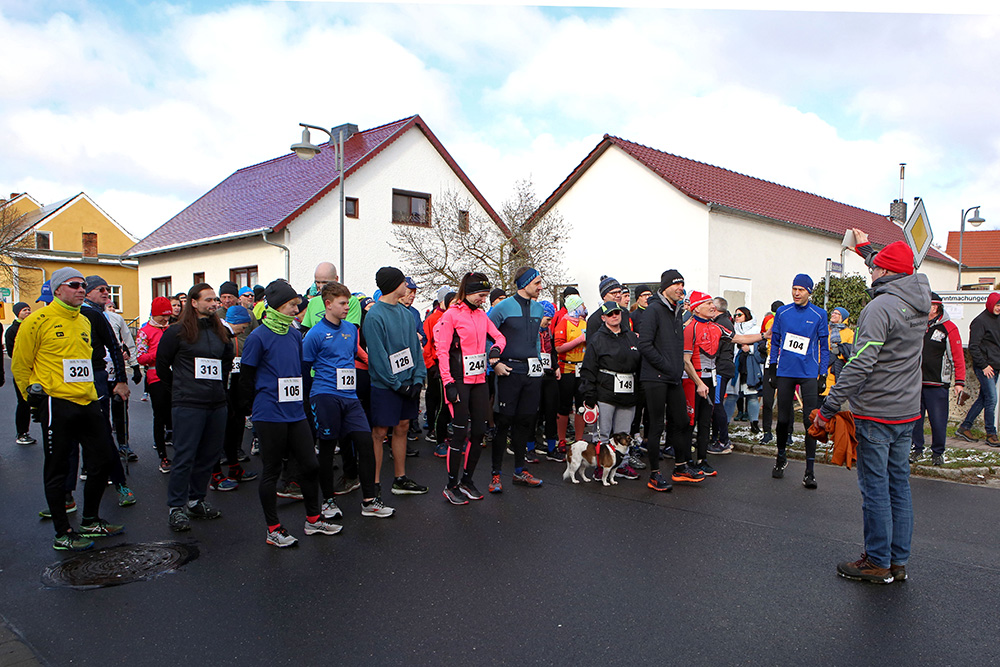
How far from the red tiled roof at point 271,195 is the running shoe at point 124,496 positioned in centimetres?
1906

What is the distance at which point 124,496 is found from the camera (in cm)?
643

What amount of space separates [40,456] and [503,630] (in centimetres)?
765

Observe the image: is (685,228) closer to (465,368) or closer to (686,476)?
(686,476)

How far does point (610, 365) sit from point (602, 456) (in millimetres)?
973

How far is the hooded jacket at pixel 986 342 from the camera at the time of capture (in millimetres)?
9258

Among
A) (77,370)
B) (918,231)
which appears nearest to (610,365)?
(918,231)

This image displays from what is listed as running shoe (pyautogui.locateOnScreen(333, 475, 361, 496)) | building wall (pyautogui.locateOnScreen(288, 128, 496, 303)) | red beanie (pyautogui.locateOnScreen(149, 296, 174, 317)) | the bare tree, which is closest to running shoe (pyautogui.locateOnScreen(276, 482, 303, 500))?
running shoe (pyautogui.locateOnScreen(333, 475, 361, 496))

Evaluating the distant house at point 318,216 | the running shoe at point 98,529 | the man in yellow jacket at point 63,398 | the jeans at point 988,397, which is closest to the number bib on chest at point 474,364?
the man in yellow jacket at point 63,398

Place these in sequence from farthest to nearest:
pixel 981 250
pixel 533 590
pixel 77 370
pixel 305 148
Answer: pixel 981 250 < pixel 305 148 < pixel 77 370 < pixel 533 590

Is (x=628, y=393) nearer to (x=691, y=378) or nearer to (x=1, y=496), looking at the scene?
(x=691, y=378)

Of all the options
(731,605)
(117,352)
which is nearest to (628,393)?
(731,605)

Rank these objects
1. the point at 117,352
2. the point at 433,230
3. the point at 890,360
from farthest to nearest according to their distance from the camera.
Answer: the point at 433,230
the point at 117,352
the point at 890,360

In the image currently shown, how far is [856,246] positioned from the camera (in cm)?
537

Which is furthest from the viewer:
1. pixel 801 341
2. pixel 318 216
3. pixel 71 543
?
pixel 318 216
